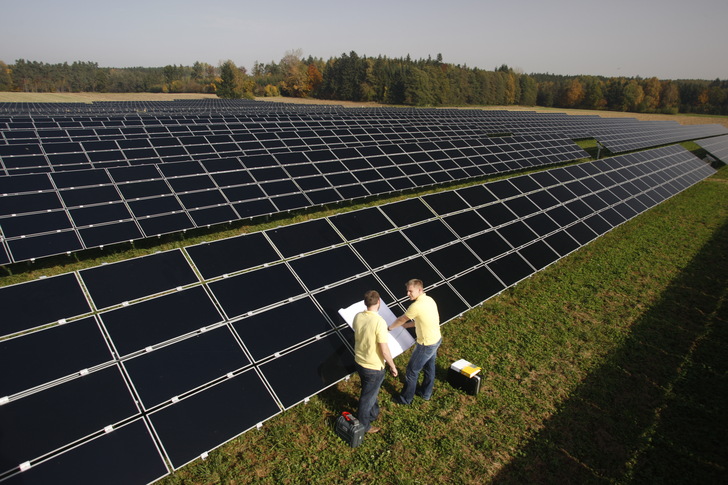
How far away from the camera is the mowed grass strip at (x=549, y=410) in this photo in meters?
6.11

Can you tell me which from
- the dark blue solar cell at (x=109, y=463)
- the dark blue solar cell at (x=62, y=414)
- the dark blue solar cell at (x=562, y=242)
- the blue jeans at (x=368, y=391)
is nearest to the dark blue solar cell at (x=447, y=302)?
the blue jeans at (x=368, y=391)

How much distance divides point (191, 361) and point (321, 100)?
140m

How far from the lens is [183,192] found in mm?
14594

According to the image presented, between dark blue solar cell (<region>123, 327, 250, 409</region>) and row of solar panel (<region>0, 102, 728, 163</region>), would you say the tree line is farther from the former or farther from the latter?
dark blue solar cell (<region>123, 327, 250, 409</region>)

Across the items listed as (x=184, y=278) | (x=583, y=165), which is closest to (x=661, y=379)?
(x=184, y=278)

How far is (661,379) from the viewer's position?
8.30 m

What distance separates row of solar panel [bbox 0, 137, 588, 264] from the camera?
11555 mm

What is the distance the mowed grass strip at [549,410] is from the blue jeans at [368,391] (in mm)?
463

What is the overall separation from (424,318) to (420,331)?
282mm

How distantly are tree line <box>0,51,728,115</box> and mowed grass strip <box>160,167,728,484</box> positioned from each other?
11283 cm

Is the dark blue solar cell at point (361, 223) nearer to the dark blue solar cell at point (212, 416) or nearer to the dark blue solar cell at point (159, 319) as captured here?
the dark blue solar cell at point (159, 319)

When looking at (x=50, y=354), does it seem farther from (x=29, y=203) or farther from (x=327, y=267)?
(x=29, y=203)

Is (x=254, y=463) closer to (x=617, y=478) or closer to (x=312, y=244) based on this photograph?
(x=312, y=244)

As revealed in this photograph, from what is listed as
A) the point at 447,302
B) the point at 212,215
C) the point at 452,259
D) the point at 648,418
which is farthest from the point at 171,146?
the point at 648,418
